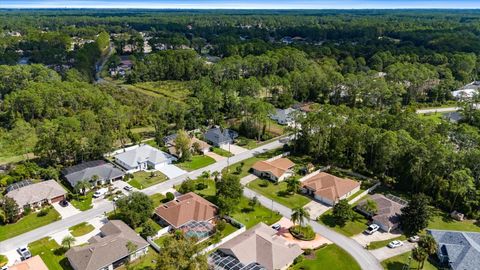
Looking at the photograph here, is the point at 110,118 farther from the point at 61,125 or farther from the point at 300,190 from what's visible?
the point at 300,190

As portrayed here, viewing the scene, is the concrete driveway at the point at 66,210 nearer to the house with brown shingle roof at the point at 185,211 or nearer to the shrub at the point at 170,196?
the house with brown shingle roof at the point at 185,211

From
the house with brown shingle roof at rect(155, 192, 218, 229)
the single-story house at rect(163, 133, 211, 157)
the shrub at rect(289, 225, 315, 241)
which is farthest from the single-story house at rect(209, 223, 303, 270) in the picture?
the single-story house at rect(163, 133, 211, 157)

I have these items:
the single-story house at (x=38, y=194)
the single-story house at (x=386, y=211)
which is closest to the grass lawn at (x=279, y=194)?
the single-story house at (x=386, y=211)

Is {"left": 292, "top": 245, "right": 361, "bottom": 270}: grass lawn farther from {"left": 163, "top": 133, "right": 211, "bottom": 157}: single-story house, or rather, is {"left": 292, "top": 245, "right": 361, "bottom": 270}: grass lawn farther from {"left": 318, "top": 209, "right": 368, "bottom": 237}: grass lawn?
{"left": 163, "top": 133, "right": 211, "bottom": 157}: single-story house

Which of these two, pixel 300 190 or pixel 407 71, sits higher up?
pixel 407 71

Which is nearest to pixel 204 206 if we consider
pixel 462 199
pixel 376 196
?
pixel 376 196

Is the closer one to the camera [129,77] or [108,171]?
[108,171]

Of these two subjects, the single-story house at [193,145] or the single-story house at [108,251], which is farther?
the single-story house at [193,145]
